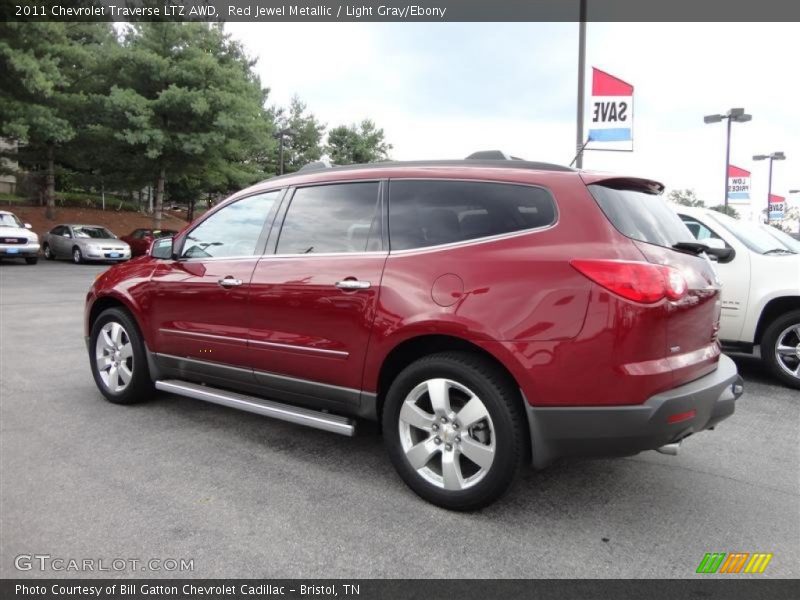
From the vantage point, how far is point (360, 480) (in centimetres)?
342

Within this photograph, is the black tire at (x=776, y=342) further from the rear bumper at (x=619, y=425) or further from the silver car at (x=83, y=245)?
the silver car at (x=83, y=245)

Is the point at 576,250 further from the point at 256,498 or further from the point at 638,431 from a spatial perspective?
the point at 256,498

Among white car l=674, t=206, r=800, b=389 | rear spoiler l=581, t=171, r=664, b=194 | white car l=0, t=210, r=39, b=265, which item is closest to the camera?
rear spoiler l=581, t=171, r=664, b=194

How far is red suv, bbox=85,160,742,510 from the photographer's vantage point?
266cm

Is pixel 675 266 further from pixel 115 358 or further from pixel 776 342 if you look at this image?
pixel 115 358

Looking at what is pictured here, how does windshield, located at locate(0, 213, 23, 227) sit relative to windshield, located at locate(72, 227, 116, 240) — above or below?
above

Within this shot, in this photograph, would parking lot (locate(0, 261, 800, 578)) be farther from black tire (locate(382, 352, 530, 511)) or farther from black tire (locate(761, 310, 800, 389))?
black tire (locate(761, 310, 800, 389))

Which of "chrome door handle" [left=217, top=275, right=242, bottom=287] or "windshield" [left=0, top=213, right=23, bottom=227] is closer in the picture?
"chrome door handle" [left=217, top=275, right=242, bottom=287]

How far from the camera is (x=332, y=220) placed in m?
3.64

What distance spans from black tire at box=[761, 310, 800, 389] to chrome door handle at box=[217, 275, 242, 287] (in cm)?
500

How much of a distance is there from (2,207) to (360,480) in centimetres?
3443

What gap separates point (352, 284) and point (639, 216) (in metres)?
1.56

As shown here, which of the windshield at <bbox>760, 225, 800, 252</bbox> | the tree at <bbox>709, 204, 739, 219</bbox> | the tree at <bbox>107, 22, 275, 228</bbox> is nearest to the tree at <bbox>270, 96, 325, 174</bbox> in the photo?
the tree at <bbox>107, 22, 275, 228</bbox>

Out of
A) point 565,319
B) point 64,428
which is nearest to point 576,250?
point 565,319
